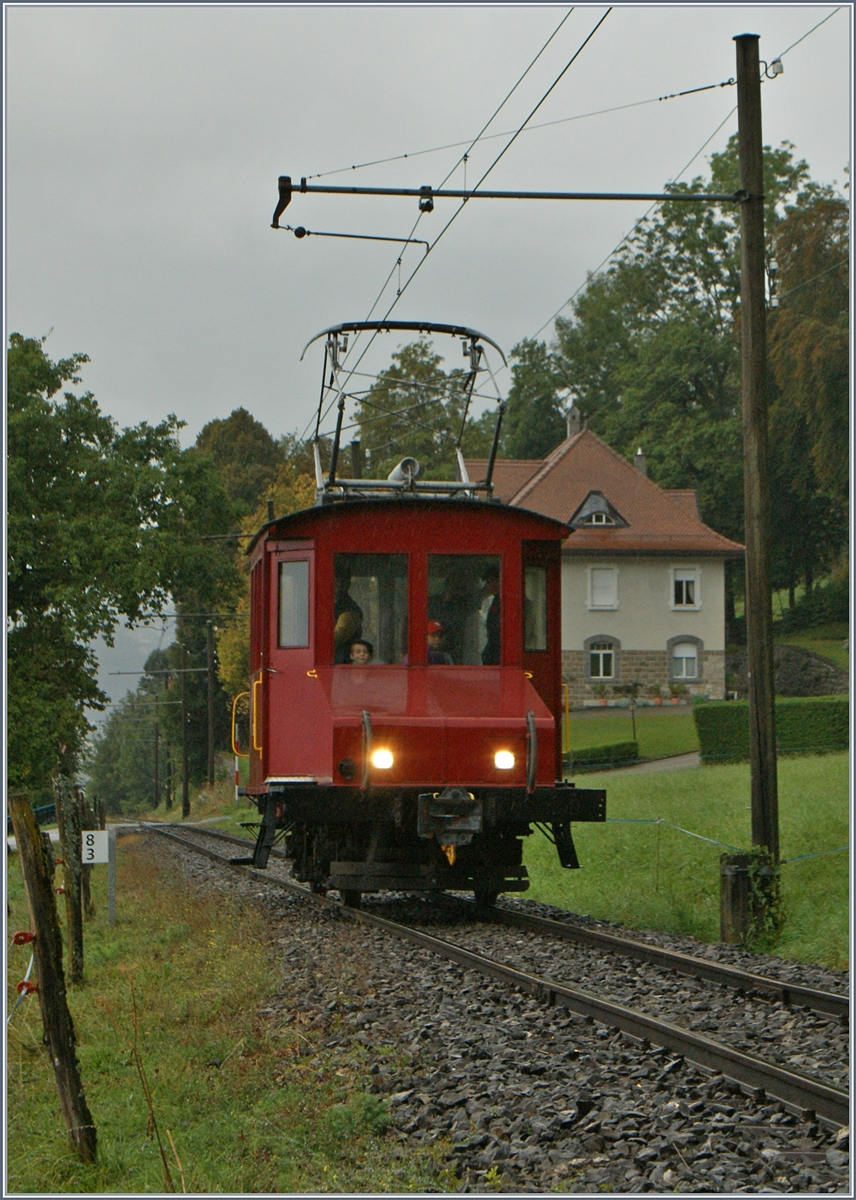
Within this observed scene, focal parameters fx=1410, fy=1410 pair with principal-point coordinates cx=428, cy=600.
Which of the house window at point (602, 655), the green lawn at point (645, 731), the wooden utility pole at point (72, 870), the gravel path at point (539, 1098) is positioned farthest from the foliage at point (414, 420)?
the gravel path at point (539, 1098)

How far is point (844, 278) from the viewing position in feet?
166

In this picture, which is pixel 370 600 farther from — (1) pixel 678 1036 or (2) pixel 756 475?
(1) pixel 678 1036

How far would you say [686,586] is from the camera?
2132 inches

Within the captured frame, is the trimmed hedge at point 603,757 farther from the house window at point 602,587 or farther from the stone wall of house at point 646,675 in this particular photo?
the house window at point 602,587

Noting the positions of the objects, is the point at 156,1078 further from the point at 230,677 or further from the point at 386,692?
the point at 230,677

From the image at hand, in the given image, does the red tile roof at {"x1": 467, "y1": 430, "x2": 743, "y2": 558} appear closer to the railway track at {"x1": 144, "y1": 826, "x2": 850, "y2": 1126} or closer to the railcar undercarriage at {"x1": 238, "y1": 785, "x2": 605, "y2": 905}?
the railcar undercarriage at {"x1": 238, "y1": 785, "x2": 605, "y2": 905}

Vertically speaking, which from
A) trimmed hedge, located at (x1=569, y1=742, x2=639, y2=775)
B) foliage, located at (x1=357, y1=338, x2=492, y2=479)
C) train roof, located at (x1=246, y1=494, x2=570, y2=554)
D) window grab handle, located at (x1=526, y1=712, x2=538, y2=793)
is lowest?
trimmed hedge, located at (x1=569, y1=742, x2=639, y2=775)

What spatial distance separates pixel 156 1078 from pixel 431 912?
618 cm

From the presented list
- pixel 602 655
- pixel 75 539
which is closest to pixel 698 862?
pixel 75 539

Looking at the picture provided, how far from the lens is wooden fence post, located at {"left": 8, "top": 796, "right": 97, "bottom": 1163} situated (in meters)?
5.51

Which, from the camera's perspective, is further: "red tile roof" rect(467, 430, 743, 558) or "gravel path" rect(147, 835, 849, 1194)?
"red tile roof" rect(467, 430, 743, 558)

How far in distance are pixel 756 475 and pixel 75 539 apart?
1039 inches

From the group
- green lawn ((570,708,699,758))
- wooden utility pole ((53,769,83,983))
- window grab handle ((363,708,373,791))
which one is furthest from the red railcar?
green lawn ((570,708,699,758))

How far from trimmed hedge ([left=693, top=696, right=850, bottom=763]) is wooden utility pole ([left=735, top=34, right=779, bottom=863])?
2130 cm
